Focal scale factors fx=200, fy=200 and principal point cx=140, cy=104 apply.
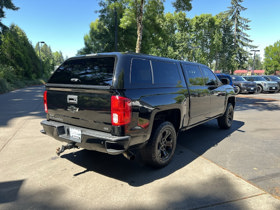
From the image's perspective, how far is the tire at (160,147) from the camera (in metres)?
3.23

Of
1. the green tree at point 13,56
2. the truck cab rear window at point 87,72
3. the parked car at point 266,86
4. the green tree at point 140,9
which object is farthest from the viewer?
the green tree at point 13,56

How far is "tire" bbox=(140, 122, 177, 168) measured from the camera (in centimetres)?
323

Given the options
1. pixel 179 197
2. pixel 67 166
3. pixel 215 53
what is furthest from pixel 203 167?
pixel 215 53

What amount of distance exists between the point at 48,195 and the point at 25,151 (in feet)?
6.31

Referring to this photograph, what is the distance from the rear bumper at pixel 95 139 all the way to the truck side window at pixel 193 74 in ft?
7.33

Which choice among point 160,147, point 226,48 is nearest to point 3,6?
point 160,147

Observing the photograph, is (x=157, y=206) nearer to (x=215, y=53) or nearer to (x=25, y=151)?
(x=25, y=151)

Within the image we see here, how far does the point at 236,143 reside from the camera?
16.0ft

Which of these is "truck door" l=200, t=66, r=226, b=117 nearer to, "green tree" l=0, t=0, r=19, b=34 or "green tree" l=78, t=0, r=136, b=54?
"green tree" l=78, t=0, r=136, b=54

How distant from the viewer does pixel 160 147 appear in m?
3.43

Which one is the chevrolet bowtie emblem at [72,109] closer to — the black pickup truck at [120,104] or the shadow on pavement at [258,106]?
the black pickup truck at [120,104]

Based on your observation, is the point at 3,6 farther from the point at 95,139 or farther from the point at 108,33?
the point at 95,139

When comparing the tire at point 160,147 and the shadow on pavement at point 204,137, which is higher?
the tire at point 160,147

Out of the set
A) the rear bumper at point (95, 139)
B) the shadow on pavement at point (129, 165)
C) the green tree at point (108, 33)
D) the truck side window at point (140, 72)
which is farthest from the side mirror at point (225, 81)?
the green tree at point (108, 33)
